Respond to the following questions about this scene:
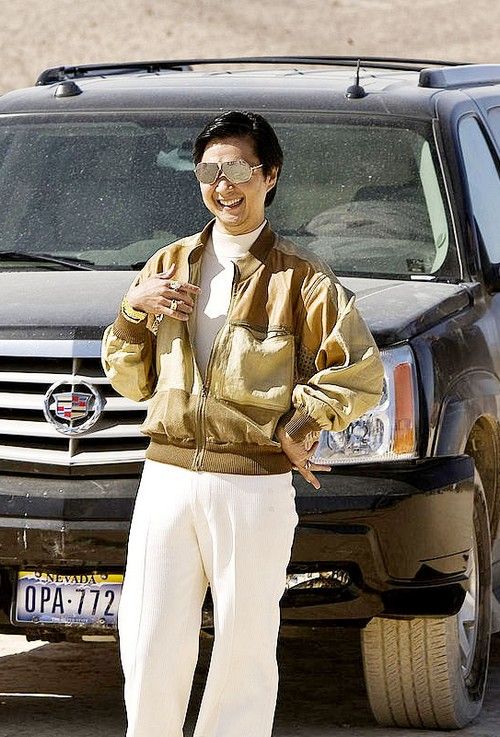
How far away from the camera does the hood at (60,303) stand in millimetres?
5062

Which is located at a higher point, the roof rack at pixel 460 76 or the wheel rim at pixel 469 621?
the roof rack at pixel 460 76

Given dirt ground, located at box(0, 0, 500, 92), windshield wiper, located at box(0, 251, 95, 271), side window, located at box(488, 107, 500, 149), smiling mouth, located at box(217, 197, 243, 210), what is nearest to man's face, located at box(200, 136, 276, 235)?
smiling mouth, located at box(217, 197, 243, 210)

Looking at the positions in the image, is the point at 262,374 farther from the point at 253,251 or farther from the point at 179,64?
the point at 179,64

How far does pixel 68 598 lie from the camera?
16.5 feet

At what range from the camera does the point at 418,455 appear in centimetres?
504

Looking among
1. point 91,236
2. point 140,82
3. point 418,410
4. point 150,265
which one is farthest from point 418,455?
point 140,82

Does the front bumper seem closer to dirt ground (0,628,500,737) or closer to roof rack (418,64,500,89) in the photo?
dirt ground (0,628,500,737)

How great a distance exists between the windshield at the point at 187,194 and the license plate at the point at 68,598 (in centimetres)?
121

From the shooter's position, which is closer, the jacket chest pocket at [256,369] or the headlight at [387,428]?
the jacket chest pocket at [256,369]

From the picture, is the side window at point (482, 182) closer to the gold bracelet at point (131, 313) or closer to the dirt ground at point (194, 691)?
the dirt ground at point (194, 691)

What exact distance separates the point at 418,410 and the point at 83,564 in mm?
962

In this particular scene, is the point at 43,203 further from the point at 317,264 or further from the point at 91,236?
the point at 317,264

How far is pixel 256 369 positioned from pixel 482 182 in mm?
2448

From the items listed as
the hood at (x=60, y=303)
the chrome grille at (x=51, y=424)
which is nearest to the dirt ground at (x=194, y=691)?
the chrome grille at (x=51, y=424)
